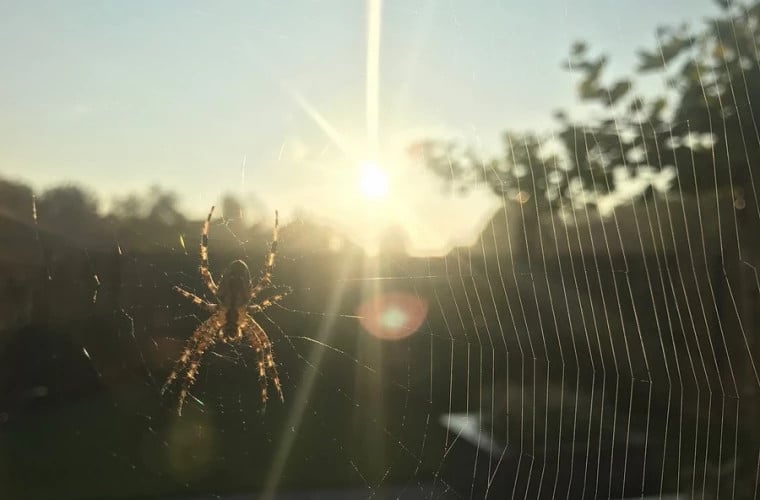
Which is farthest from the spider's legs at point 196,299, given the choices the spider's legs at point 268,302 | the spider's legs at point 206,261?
the spider's legs at point 268,302

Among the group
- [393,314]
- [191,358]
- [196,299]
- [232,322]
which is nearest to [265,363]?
[232,322]

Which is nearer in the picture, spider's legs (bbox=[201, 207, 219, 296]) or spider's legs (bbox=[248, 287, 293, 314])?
spider's legs (bbox=[201, 207, 219, 296])

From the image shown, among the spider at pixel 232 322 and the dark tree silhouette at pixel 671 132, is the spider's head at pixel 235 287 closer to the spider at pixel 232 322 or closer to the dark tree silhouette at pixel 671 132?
the spider at pixel 232 322

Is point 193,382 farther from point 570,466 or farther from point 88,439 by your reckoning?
point 570,466

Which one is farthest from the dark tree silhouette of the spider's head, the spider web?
the spider's head

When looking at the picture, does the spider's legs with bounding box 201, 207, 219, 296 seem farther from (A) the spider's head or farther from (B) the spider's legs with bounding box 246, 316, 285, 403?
(B) the spider's legs with bounding box 246, 316, 285, 403

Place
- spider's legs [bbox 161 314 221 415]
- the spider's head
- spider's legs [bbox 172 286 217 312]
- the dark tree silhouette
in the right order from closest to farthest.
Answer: the dark tree silhouette, spider's legs [bbox 172 286 217 312], spider's legs [bbox 161 314 221 415], the spider's head
